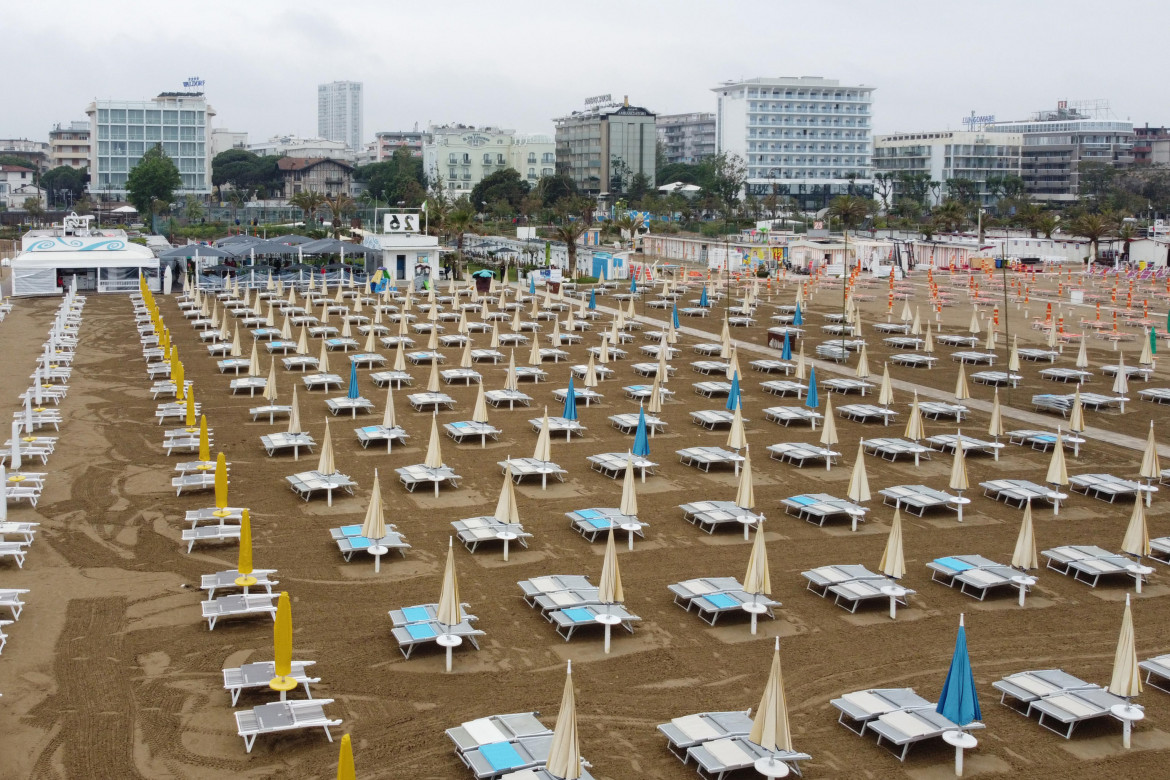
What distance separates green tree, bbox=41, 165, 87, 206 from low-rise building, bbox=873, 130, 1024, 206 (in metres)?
98.4

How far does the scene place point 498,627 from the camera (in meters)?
14.5

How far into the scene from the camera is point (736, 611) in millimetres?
15320

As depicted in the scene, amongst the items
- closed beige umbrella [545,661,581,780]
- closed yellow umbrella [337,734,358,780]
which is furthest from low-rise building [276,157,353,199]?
closed yellow umbrella [337,734,358,780]

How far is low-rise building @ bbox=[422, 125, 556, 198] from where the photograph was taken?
14388 cm

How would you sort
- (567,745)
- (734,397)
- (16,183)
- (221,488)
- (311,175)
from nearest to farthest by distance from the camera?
(567,745)
(221,488)
(734,397)
(311,175)
(16,183)

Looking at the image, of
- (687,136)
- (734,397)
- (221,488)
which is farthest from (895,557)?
(687,136)

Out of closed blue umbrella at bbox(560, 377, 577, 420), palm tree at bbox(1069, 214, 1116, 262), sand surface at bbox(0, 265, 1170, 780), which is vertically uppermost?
palm tree at bbox(1069, 214, 1116, 262)

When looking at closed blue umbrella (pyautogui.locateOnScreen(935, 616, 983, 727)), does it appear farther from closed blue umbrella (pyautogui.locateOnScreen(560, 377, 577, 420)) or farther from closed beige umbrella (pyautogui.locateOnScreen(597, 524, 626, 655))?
closed blue umbrella (pyautogui.locateOnScreen(560, 377, 577, 420))

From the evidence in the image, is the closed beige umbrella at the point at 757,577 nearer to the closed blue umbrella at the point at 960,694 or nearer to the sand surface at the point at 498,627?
the sand surface at the point at 498,627

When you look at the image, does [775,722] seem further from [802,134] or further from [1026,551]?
[802,134]

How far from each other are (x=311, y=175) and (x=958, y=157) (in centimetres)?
8074

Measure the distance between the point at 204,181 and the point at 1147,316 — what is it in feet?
383

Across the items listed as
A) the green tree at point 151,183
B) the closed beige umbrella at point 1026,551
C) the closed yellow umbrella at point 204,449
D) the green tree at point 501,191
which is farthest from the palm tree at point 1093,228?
the green tree at point 151,183

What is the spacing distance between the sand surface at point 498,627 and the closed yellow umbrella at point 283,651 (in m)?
0.59
